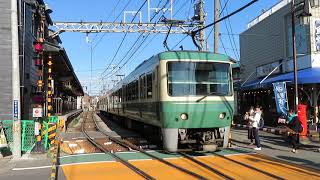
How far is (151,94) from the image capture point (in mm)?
16078

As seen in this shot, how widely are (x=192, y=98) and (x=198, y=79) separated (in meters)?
0.68

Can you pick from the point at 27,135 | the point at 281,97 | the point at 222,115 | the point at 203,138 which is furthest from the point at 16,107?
the point at 281,97

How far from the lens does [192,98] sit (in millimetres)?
14430

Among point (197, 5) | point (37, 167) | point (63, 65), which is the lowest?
point (37, 167)

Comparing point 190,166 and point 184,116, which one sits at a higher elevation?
point 184,116

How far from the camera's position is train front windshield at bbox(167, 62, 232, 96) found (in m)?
14.5

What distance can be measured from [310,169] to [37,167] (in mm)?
7341

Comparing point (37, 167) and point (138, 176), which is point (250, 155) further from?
point (37, 167)

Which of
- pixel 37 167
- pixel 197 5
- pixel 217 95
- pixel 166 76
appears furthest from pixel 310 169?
pixel 197 5

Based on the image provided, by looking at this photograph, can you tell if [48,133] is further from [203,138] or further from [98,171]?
[203,138]

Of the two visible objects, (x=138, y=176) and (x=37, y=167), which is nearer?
(x=138, y=176)

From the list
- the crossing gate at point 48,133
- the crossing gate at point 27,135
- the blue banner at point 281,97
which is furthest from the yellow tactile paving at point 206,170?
the blue banner at point 281,97

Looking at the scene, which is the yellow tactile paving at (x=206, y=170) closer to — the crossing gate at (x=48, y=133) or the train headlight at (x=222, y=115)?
the train headlight at (x=222, y=115)

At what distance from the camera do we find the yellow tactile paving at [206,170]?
10852 millimetres
